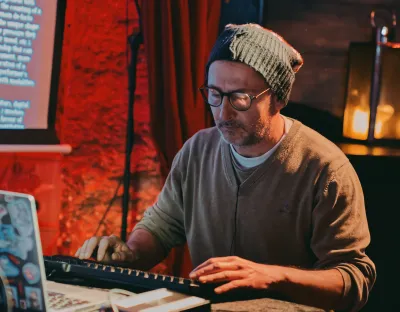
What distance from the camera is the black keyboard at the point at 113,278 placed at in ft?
4.64

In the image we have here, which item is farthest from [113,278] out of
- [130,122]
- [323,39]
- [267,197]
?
[323,39]

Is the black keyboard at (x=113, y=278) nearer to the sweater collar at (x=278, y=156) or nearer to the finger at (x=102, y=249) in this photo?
the finger at (x=102, y=249)

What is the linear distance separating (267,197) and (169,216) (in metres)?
0.39

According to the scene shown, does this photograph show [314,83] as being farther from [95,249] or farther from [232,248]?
[95,249]

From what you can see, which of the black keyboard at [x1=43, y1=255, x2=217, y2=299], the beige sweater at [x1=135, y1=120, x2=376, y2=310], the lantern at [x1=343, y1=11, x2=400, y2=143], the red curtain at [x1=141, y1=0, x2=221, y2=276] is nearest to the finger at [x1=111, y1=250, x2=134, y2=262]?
the black keyboard at [x1=43, y1=255, x2=217, y2=299]

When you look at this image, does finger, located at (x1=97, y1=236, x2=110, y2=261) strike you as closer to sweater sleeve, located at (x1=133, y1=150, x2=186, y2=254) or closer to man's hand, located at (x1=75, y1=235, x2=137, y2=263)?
Answer: man's hand, located at (x1=75, y1=235, x2=137, y2=263)

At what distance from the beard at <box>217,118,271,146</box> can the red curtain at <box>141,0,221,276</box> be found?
4.17ft

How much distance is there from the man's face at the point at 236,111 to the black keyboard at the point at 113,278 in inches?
20.7

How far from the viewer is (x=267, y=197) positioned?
1.89 meters

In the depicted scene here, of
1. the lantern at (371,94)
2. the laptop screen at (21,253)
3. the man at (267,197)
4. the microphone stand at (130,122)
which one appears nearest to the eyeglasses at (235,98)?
the man at (267,197)

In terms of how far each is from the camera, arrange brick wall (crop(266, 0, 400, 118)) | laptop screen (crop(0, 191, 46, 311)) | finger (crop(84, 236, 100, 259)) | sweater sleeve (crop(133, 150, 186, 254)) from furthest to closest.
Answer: brick wall (crop(266, 0, 400, 118)), sweater sleeve (crop(133, 150, 186, 254)), finger (crop(84, 236, 100, 259)), laptop screen (crop(0, 191, 46, 311))

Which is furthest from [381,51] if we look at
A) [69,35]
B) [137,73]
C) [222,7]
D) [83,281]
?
[83,281]

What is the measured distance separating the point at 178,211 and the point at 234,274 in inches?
26.5

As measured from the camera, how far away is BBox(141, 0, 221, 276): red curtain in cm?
310
